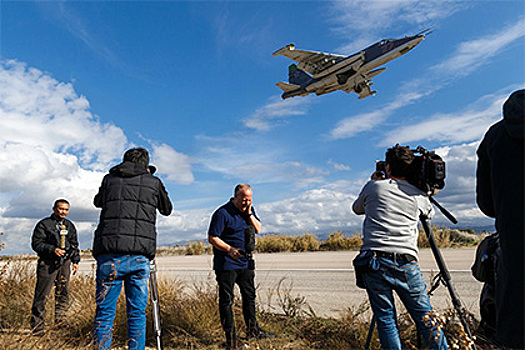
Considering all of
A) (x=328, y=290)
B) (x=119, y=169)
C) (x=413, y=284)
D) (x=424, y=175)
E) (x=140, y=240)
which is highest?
(x=119, y=169)

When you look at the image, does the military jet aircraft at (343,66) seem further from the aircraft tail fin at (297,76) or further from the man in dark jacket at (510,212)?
the man in dark jacket at (510,212)

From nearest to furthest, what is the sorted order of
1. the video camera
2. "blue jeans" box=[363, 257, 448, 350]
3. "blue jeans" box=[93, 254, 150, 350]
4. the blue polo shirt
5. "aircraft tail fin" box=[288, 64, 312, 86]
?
"blue jeans" box=[363, 257, 448, 350] < the video camera < "blue jeans" box=[93, 254, 150, 350] < the blue polo shirt < "aircraft tail fin" box=[288, 64, 312, 86]

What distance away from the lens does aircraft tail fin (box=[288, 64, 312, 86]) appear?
37.3 metres

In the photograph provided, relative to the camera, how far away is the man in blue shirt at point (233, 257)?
5.18 metres

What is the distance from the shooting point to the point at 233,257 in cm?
520

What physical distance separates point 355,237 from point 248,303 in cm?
1812

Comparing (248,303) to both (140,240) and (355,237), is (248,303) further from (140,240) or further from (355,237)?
(355,237)

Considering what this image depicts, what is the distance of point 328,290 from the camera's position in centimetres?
961

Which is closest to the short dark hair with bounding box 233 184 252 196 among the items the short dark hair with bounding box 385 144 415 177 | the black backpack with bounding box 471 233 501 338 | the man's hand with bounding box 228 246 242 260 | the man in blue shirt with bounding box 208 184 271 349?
the man in blue shirt with bounding box 208 184 271 349

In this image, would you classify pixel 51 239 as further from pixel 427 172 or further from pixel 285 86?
pixel 285 86

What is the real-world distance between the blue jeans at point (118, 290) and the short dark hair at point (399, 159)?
2650 millimetres

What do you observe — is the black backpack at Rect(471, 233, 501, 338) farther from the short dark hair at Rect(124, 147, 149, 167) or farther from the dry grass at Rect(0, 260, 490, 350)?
the short dark hair at Rect(124, 147, 149, 167)

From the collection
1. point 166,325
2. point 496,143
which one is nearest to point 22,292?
point 166,325

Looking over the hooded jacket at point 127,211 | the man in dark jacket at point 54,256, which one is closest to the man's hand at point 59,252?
the man in dark jacket at point 54,256
